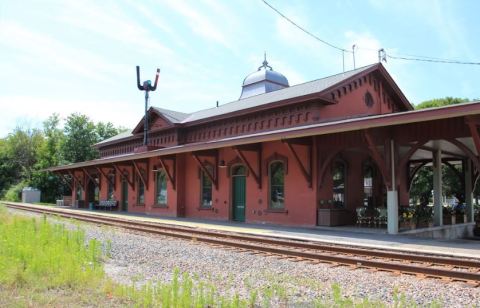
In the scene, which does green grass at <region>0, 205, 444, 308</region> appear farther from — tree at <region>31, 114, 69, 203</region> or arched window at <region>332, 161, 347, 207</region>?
tree at <region>31, 114, 69, 203</region>

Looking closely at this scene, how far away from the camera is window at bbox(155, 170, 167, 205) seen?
24.0 meters

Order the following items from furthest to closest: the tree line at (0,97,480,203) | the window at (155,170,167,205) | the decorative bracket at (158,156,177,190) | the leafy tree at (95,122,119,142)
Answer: the leafy tree at (95,122,119,142) → the tree line at (0,97,480,203) → the window at (155,170,167,205) → the decorative bracket at (158,156,177,190)

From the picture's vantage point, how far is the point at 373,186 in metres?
18.6

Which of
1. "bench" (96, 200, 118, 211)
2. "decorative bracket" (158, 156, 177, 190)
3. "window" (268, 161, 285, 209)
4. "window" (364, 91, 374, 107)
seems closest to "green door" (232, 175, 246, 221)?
"window" (268, 161, 285, 209)

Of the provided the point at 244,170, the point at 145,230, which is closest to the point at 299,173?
the point at 244,170

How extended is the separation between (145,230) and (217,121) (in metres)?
9.60

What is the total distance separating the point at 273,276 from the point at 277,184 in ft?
33.4

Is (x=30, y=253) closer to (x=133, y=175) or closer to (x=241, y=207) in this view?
(x=241, y=207)

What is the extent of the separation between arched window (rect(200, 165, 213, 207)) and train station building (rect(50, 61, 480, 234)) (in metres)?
0.05

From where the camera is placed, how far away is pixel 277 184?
690 inches

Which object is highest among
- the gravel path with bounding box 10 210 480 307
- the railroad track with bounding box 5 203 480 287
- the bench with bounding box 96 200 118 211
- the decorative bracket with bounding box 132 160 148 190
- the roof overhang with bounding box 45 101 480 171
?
the roof overhang with bounding box 45 101 480 171

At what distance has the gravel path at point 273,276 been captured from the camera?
6.14m

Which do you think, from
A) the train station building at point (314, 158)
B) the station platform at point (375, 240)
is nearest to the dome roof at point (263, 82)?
the train station building at point (314, 158)

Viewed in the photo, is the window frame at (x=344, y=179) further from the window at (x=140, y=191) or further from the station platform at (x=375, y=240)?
the window at (x=140, y=191)
